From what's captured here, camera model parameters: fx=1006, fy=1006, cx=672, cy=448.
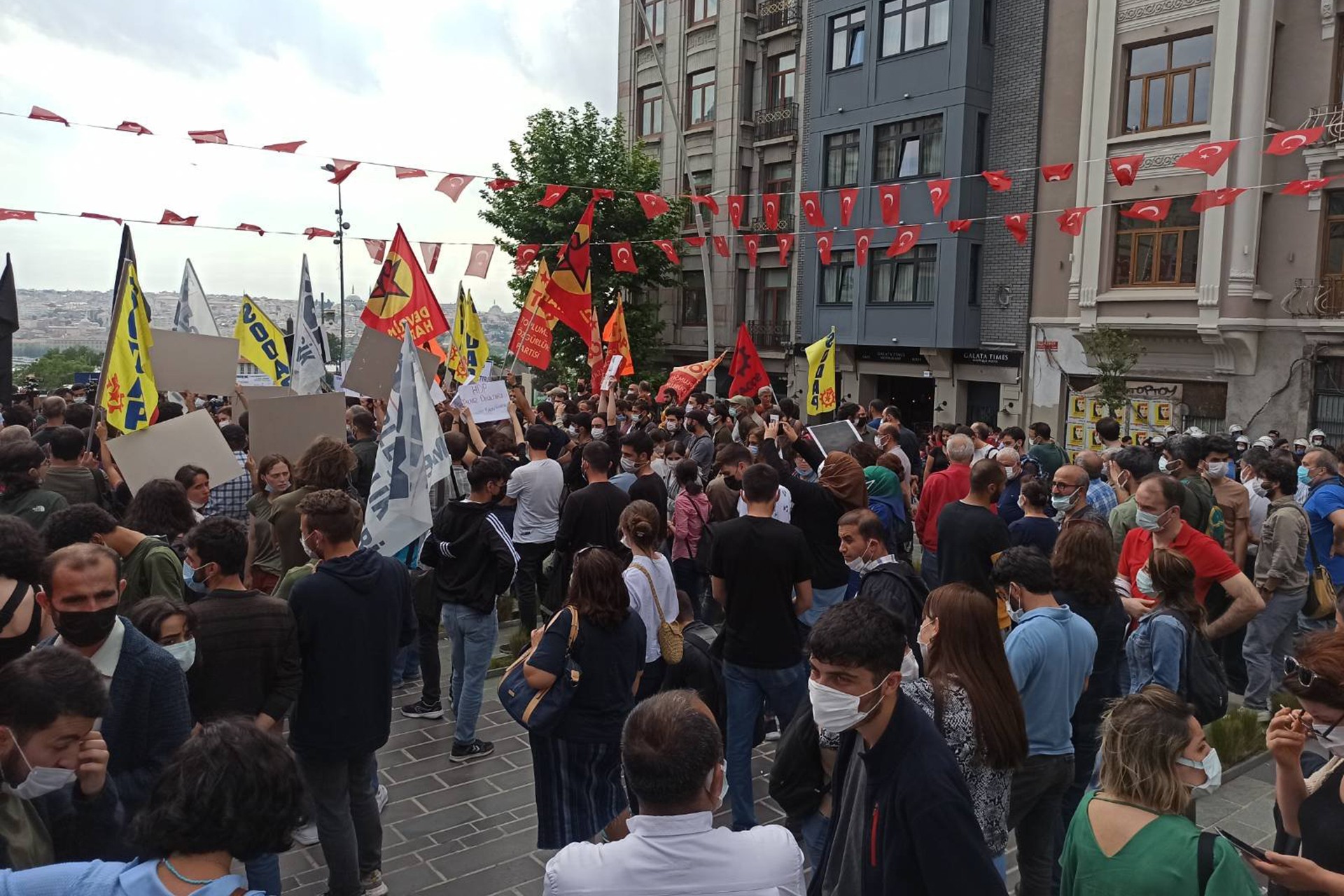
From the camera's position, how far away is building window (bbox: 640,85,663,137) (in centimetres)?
3391

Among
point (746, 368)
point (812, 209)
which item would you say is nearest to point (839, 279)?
point (812, 209)

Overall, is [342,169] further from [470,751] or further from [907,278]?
[907,278]

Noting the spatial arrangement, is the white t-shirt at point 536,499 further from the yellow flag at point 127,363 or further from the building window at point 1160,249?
the building window at point 1160,249

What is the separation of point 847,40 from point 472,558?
24.5 metres

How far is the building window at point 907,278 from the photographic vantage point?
1003 inches

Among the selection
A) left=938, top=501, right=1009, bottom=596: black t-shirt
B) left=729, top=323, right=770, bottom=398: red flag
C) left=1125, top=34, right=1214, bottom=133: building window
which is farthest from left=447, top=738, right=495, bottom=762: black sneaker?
left=1125, top=34, right=1214, bottom=133: building window

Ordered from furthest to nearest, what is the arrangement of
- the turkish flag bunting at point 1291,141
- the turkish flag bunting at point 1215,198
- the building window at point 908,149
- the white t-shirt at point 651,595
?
1. the building window at point 908,149
2. the turkish flag bunting at point 1215,198
3. the turkish flag bunting at point 1291,141
4. the white t-shirt at point 651,595

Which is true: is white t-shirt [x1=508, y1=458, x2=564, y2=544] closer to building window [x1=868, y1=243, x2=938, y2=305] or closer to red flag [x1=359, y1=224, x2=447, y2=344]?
red flag [x1=359, y1=224, x2=447, y2=344]

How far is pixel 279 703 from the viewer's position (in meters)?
4.55

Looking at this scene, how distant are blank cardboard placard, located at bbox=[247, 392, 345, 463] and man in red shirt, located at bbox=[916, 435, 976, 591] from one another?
4867mm

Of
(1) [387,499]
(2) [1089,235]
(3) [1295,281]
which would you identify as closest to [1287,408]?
(3) [1295,281]

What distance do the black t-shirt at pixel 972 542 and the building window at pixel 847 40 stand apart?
2311 centimetres

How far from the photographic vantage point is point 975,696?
3455mm

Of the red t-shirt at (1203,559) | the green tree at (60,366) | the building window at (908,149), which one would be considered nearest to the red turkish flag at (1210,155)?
the red t-shirt at (1203,559)
